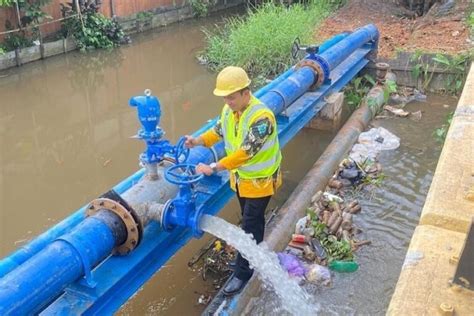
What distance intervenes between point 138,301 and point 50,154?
3281 mm

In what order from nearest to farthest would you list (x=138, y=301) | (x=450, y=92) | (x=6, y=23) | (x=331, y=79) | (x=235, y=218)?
1. (x=138, y=301)
2. (x=235, y=218)
3. (x=331, y=79)
4. (x=450, y=92)
5. (x=6, y=23)

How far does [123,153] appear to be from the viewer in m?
6.49

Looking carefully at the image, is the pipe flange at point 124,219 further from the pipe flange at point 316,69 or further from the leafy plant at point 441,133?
the leafy plant at point 441,133

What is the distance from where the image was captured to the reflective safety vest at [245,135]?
9.95 ft

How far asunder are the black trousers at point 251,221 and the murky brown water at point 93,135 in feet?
2.02

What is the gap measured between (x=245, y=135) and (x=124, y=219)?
885 millimetres

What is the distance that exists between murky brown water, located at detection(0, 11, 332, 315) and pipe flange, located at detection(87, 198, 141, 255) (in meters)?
1.30

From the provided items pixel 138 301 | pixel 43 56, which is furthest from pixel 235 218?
pixel 43 56

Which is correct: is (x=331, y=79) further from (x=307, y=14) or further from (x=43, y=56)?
(x=43, y=56)

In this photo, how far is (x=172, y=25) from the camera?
14391mm

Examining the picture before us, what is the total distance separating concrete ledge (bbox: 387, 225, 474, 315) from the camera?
6.03 feet

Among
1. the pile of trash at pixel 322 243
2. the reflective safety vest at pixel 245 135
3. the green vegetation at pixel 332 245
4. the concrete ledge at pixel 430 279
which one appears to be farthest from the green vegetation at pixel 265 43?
the concrete ledge at pixel 430 279

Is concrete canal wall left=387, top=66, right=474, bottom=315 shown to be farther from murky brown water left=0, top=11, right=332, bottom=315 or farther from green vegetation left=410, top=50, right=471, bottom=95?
green vegetation left=410, top=50, right=471, bottom=95

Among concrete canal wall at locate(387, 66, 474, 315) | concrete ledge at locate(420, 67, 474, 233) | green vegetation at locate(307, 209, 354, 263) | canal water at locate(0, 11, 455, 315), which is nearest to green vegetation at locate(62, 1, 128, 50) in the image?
canal water at locate(0, 11, 455, 315)
